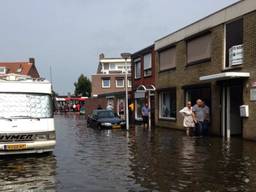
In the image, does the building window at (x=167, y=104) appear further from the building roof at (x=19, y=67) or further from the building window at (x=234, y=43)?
the building roof at (x=19, y=67)

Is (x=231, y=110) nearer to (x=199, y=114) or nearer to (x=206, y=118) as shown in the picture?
(x=206, y=118)

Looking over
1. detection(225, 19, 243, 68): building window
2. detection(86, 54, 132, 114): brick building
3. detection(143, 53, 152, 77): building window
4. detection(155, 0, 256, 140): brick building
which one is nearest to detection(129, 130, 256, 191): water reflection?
detection(155, 0, 256, 140): brick building

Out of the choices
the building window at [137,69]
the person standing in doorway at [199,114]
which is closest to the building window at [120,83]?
the building window at [137,69]

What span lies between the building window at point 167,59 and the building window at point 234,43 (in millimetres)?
6931

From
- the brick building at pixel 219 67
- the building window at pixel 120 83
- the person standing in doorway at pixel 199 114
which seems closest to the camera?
the brick building at pixel 219 67

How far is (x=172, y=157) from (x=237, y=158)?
194 cm

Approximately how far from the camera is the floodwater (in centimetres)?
957

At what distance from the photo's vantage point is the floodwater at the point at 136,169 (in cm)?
957

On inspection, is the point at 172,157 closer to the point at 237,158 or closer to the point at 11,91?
the point at 237,158

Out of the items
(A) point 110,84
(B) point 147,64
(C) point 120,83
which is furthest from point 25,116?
(A) point 110,84

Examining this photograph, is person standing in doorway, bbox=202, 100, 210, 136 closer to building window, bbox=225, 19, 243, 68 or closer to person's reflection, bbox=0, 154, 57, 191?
building window, bbox=225, 19, 243, 68

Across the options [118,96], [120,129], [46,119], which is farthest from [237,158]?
[118,96]

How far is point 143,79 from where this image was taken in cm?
3416

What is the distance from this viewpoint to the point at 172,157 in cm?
1395
